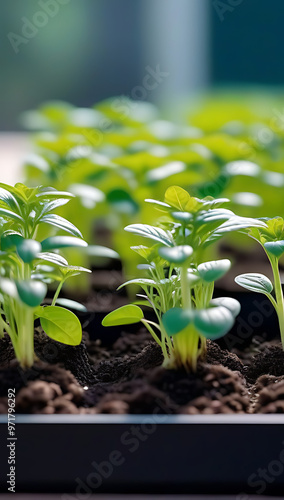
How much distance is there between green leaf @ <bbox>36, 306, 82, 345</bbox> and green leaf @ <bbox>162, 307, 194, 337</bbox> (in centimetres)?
18

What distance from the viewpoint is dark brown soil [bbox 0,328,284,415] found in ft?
2.11

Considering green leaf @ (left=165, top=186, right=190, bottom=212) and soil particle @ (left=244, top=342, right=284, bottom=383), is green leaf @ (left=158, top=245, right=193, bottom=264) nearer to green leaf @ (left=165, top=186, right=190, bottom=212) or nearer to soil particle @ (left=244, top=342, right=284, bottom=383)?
green leaf @ (left=165, top=186, right=190, bottom=212)

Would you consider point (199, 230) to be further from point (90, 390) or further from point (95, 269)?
point (95, 269)

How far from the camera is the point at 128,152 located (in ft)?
5.23

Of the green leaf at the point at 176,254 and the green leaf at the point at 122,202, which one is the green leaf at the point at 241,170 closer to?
the green leaf at the point at 122,202

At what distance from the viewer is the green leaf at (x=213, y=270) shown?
0.62 metres

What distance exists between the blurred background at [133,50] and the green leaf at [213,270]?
371 centimetres

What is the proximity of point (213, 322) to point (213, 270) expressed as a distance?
70 mm

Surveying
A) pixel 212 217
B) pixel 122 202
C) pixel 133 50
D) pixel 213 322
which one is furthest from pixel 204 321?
pixel 133 50

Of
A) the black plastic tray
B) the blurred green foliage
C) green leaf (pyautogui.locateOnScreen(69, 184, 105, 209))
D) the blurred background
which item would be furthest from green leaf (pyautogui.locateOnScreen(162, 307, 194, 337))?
the blurred background

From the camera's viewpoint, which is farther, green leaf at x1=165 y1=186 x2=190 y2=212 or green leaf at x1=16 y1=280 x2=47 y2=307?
green leaf at x1=165 y1=186 x2=190 y2=212

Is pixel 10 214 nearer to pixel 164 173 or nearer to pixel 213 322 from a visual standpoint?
pixel 213 322

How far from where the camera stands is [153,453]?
1.98 feet

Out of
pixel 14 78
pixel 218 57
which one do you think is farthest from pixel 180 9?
pixel 14 78
